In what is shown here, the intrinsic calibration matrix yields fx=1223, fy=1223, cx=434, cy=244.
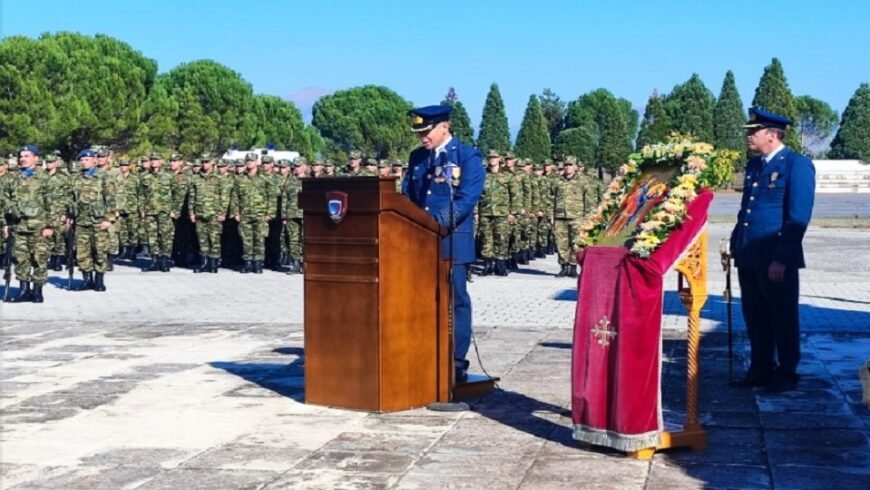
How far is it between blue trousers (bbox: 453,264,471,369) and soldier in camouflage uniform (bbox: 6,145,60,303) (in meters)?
7.70

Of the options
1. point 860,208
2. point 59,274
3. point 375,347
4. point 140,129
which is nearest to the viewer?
point 375,347

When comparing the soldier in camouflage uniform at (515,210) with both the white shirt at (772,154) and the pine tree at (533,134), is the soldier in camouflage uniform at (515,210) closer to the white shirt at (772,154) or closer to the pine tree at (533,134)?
the white shirt at (772,154)

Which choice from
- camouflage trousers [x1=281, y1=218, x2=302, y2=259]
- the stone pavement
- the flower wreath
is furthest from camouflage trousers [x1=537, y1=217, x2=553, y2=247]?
the flower wreath

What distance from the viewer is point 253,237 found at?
20.0 metres

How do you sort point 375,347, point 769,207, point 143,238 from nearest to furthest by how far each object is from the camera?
point 375,347, point 769,207, point 143,238

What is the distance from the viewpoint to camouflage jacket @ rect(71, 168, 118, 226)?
53.7ft

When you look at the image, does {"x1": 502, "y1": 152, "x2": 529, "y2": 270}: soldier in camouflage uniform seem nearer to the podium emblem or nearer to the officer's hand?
the officer's hand

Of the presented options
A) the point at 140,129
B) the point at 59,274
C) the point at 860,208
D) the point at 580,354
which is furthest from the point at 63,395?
the point at 140,129

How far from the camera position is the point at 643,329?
6.20 metres

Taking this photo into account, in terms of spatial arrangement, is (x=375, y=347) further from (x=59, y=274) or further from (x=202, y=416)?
(x=59, y=274)

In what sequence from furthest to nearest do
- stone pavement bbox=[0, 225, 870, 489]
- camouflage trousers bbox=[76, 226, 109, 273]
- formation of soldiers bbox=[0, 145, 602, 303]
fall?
formation of soldiers bbox=[0, 145, 602, 303] → camouflage trousers bbox=[76, 226, 109, 273] → stone pavement bbox=[0, 225, 870, 489]

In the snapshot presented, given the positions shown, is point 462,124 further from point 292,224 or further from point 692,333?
point 692,333

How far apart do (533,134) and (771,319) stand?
2975 inches

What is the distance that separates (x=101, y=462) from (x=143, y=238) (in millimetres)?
16029
